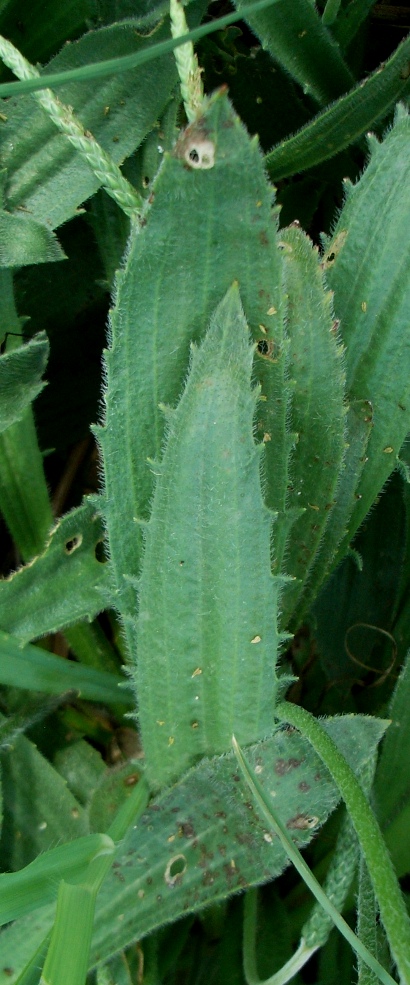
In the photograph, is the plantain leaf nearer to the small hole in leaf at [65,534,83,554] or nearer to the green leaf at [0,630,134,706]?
the green leaf at [0,630,134,706]

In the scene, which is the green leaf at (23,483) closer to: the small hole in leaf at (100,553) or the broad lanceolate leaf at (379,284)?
the small hole in leaf at (100,553)

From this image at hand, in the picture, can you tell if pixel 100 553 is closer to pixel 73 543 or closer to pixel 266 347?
pixel 73 543

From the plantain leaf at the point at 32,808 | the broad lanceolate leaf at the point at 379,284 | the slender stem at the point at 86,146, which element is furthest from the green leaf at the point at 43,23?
the plantain leaf at the point at 32,808

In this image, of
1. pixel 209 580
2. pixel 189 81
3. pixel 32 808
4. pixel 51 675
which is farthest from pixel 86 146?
pixel 32 808

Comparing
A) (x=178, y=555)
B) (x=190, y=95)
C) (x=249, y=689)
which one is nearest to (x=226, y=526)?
(x=178, y=555)

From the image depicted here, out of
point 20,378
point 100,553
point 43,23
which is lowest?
point 100,553

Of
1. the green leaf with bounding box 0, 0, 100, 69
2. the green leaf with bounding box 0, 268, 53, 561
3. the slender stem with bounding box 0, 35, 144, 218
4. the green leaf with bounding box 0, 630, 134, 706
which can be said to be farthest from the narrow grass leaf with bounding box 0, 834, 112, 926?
the green leaf with bounding box 0, 0, 100, 69
